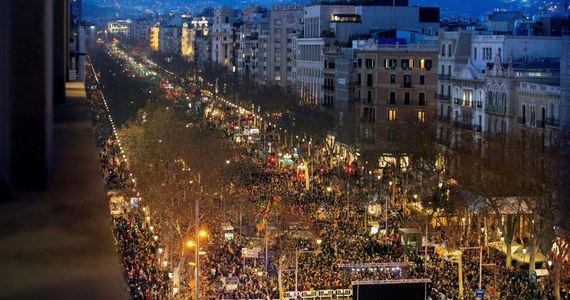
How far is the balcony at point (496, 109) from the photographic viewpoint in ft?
156

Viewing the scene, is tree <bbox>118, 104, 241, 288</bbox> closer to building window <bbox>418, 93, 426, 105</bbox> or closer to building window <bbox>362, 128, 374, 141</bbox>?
building window <bbox>362, 128, 374, 141</bbox>

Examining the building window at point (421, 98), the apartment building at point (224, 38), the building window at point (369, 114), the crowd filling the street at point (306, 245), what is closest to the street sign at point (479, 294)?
the crowd filling the street at point (306, 245)

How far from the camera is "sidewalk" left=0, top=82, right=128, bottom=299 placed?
5.94ft

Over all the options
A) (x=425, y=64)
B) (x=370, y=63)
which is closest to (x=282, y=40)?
(x=370, y=63)

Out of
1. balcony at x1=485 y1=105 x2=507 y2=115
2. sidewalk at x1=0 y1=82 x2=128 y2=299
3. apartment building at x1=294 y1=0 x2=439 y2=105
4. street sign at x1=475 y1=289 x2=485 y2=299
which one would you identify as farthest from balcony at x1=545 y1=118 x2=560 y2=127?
sidewalk at x1=0 y1=82 x2=128 y2=299

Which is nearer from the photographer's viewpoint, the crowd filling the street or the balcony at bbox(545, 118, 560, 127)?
the crowd filling the street

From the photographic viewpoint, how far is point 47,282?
1.83m

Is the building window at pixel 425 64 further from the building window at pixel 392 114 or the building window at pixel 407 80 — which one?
the building window at pixel 392 114

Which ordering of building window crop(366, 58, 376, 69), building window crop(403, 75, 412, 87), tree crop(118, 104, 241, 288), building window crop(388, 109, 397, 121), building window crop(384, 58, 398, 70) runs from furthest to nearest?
building window crop(366, 58, 376, 69) → building window crop(384, 58, 398, 70) → building window crop(388, 109, 397, 121) → building window crop(403, 75, 412, 87) → tree crop(118, 104, 241, 288)

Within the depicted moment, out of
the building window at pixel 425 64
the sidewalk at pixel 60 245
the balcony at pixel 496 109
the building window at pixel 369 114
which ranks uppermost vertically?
the building window at pixel 425 64

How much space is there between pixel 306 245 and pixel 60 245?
31.6 m

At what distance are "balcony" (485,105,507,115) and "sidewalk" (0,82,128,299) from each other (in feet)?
151

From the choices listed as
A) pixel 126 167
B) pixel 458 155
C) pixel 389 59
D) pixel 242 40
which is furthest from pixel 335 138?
pixel 242 40

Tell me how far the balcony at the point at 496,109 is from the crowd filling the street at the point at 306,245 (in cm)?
575
